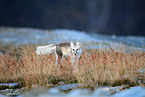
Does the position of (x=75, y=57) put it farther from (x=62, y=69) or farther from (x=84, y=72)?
(x=84, y=72)

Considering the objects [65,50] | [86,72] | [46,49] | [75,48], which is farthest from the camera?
[46,49]

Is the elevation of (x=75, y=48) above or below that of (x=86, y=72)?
above

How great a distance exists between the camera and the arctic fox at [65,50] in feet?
22.1

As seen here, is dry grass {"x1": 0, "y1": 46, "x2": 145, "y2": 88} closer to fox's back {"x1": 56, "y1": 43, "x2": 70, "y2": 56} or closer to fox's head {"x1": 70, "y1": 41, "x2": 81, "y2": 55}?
fox's head {"x1": 70, "y1": 41, "x2": 81, "y2": 55}

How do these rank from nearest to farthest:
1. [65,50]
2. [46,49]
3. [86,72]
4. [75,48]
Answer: [86,72], [75,48], [65,50], [46,49]

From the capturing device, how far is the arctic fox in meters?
6.72

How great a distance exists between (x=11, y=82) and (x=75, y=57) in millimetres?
2681

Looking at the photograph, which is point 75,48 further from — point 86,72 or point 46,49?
point 46,49

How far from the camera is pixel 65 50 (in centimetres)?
723

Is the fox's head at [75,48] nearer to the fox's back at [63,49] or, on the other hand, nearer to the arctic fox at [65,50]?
the arctic fox at [65,50]

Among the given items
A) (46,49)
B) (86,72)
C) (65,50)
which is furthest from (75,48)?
(46,49)

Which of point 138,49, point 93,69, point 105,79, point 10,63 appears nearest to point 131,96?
point 105,79

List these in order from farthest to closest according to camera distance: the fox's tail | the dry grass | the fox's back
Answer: the fox's tail < the fox's back < the dry grass

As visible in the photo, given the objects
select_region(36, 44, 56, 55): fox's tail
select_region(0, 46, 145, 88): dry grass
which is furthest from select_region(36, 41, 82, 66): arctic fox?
select_region(0, 46, 145, 88): dry grass
